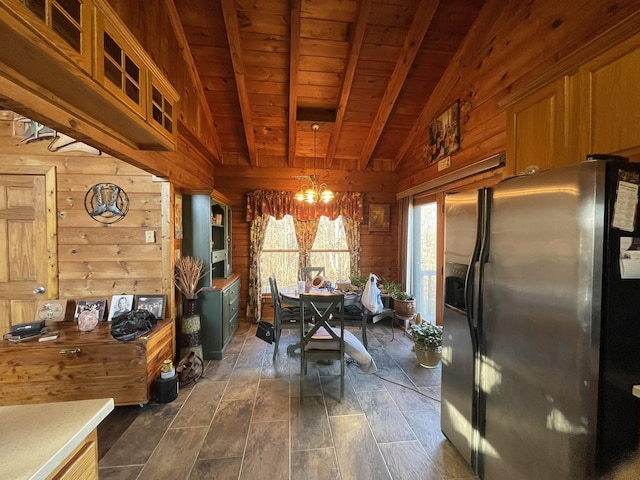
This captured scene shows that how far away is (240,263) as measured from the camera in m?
4.70

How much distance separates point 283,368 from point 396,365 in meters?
1.26

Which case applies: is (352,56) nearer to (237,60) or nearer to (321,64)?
(321,64)

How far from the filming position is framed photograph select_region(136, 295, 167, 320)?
2617 mm

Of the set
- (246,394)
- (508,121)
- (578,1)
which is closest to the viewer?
(578,1)

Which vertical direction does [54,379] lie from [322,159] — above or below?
below

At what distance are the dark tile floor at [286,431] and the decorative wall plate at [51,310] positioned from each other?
40.8 inches

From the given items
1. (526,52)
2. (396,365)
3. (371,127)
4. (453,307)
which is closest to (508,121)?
(526,52)

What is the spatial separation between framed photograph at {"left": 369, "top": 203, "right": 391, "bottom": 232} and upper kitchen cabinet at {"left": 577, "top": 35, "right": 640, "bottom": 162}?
3.44 m

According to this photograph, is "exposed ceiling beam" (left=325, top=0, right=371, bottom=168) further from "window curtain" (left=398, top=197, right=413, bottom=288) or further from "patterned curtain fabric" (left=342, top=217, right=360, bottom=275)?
"window curtain" (left=398, top=197, right=413, bottom=288)

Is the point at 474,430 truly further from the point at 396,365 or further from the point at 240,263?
the point at 240,263

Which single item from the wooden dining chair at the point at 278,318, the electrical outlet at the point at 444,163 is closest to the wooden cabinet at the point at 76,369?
the wooden dining chair at the point at 278,318

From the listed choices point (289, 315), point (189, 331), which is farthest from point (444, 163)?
point (189, 331)

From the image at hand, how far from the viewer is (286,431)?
2.00 metres

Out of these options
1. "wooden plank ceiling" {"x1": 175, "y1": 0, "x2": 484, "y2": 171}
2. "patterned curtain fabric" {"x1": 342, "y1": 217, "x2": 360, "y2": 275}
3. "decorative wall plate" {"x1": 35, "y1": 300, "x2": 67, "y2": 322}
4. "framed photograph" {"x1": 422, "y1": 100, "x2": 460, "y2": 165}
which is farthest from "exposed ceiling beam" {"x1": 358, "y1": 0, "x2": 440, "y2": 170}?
"decorative wall plate" {"x1": 35, "y1": 300, "x2": 67, "y2": 322}
